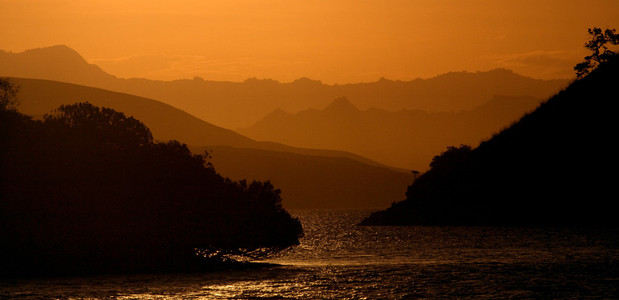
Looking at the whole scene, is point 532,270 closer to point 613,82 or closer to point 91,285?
point 91,285

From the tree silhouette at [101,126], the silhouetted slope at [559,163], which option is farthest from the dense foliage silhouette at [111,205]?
the silhouetted slope at [559,163]

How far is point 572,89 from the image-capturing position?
580 feet

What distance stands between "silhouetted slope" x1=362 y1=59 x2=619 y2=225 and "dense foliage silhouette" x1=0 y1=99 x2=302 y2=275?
104143 millimetres

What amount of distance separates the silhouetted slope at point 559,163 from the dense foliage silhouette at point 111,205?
104143mm

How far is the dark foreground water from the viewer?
65500 mm

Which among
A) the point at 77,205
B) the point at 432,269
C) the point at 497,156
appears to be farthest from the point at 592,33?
the point at 77,205

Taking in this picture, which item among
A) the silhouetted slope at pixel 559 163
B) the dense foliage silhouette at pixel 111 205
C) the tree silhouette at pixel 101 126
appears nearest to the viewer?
the dense foliage silhouette at pixel 111 205

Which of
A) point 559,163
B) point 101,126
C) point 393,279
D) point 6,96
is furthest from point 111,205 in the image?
point 559,163

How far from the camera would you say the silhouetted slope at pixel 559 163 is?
169750mm

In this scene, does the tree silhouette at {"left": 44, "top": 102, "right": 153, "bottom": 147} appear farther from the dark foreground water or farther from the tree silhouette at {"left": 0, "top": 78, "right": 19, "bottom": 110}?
the dark foreground water

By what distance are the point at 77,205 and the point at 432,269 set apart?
37.8 m

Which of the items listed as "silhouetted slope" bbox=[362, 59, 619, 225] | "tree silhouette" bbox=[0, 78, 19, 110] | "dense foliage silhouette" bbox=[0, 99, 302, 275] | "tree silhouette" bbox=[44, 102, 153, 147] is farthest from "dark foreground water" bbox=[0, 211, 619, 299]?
"silhouetted slope" bbox=[362, 59, 619, 225]

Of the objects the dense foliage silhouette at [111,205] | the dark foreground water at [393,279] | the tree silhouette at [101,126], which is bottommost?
the dark foreground water at [393,279]

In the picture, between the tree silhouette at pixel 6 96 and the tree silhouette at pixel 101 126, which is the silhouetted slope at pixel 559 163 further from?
the tree silhouette at pixel 6 96
